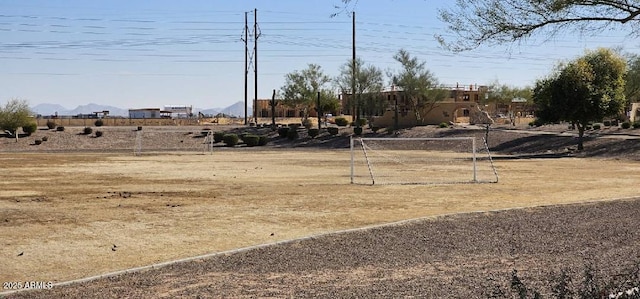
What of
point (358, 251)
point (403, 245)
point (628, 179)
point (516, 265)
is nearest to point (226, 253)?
point (358, 251)

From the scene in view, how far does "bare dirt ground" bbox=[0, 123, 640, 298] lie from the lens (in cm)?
1035

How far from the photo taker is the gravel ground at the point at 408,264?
977 centimetres

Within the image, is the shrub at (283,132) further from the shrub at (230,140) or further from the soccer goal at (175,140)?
the shrub at (230,140)

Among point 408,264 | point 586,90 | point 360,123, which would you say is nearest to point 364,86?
point 360,123

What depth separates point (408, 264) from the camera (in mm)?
11547

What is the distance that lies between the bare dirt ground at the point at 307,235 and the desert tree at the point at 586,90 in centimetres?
2319

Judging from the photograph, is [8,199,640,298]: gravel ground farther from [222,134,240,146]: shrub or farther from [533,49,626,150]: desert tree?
[222,134,240,146]: shrub

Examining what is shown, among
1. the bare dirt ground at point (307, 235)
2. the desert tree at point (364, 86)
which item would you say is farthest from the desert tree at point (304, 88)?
the bare dirt ground at point (307, 235)

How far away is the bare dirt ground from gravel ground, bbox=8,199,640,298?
0.03 meters

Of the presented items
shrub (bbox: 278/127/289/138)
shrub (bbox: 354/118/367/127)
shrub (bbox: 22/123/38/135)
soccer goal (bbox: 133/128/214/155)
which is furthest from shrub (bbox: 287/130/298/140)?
shrub (bbox: 22/123/38/135)

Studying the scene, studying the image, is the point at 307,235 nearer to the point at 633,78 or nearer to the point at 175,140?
the point at 175,140

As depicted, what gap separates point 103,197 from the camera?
22891mm

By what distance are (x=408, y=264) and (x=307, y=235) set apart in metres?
3.65

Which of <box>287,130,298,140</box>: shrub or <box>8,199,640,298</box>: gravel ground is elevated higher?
<box>8,199,640,298</box>: gravel ground
